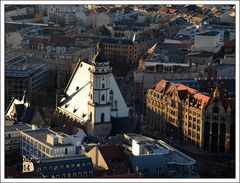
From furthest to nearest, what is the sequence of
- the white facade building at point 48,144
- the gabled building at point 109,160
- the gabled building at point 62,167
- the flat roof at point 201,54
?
the flat roof at point 201,54, the white facade building at point 48,144, the gabled building at point 109,160, the gabled building at point 62,167

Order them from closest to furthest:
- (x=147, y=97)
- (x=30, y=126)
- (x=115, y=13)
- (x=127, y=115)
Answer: (x=30, y=126)
(x=127, y=115)
(x=147, y=97)
(x=115, y=13)

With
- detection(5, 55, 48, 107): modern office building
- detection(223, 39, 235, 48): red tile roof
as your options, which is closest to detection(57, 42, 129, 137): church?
detection(5, 55, 48, 107): modern office building

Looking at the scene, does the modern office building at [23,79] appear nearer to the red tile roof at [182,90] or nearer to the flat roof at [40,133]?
the red tile roof at [182,90]

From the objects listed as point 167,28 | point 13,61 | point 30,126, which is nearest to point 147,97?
point 30,126

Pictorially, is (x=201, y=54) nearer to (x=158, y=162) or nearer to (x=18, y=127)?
(x=18, y=127)

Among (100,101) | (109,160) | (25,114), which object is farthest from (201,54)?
(109,160)

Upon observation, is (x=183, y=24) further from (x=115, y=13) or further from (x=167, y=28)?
(x=115, y=13)

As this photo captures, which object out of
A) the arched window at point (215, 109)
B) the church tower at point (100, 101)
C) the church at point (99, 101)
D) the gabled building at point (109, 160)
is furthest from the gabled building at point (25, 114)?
the arched window at point (215, 109)
